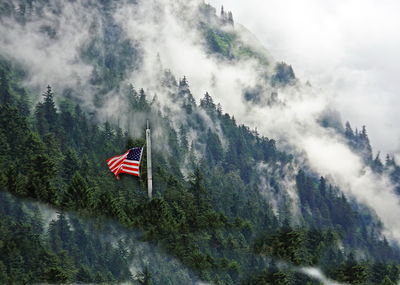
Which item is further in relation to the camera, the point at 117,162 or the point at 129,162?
the point at 117,162

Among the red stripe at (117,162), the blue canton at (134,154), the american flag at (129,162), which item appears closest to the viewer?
the american flag at (129,162)

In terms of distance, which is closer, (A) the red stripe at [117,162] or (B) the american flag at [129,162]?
(B) the american flag at [129,162]

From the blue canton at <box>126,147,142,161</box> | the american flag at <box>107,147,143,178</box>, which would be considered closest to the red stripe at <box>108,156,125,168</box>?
the american flag at <box>107,147,143,178</box>

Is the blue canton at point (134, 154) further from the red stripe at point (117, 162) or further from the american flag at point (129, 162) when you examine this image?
the red stripe at point (117, 162)

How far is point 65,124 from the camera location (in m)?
161

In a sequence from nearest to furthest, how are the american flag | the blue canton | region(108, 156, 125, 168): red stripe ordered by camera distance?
the american flag < the blue canton < region(108, 156, 125, 168): red stripe

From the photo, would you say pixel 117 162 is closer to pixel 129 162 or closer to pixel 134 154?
pixel 129 162

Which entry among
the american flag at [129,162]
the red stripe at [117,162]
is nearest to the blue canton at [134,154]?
the american flag at [129,162]

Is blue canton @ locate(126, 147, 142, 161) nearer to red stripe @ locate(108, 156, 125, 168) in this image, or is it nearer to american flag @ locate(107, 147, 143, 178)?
american flag @ locate(107, 147, 143, 178)

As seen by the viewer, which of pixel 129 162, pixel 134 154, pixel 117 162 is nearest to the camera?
pixel 129 162

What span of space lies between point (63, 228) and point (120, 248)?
6585mm

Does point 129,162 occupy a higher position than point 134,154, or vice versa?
point 134,154

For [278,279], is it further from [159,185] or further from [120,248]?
[159,185]

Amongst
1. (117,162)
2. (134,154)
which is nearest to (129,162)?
(134,154)
